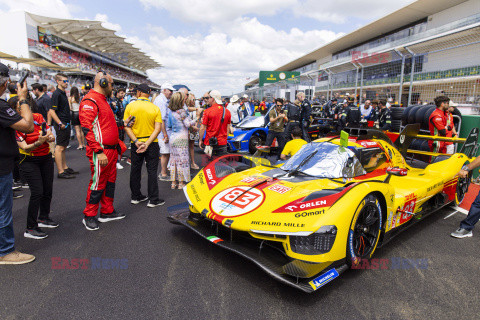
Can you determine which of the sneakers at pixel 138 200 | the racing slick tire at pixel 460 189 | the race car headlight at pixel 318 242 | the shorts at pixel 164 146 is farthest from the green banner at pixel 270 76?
the race car headlight at pixel 318 242

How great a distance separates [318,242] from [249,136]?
262 inches

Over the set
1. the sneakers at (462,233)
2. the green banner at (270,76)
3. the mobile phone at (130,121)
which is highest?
the green banner at (270,76)

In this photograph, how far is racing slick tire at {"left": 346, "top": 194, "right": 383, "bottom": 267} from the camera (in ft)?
8.00

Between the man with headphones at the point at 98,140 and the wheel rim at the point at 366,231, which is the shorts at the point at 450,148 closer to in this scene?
the wheel rim at the point at 366,231

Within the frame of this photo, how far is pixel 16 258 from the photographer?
8.97 feet

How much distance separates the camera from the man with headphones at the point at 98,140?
3.28m

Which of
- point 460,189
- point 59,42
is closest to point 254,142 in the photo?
point 460,189

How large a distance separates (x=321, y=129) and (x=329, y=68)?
378 centimetres

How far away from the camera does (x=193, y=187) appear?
330cm

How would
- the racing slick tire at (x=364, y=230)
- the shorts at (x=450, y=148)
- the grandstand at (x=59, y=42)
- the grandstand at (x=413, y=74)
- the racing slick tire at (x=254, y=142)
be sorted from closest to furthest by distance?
the racing slick tire at (x=364, y=230) < the shorts at (x=450, y=148) < the grandstand at (x=413, y=74) < the racing slick tire at (x=254, y=142) < the grandstand at (x=59, y=42)

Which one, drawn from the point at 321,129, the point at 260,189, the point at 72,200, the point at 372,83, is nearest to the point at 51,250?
the point at 72,200

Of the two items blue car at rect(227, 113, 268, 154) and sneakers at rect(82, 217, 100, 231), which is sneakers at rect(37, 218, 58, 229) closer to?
sneakers at rect(82, 217, 100, 231)

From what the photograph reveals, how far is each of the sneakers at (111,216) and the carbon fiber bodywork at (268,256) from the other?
1211mm

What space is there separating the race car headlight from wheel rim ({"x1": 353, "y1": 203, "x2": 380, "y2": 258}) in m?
0.42
